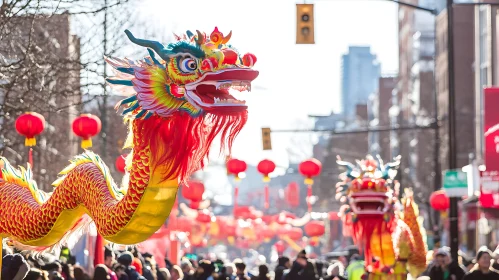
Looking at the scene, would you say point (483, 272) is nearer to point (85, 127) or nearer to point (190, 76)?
point (85, 127)

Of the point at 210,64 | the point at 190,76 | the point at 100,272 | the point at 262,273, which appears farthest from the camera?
the point at 262,273

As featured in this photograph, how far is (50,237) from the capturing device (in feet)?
43.1

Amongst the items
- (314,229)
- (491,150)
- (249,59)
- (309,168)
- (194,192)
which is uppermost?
(249,59)

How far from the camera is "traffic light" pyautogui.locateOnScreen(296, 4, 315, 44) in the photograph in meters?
22.9

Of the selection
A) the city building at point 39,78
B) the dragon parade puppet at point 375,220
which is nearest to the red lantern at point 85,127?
the city building at point 39,78

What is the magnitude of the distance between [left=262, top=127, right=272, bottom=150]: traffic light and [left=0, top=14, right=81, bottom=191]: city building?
5984 mm

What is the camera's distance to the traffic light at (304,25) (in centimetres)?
2289

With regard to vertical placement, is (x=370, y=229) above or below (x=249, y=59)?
below

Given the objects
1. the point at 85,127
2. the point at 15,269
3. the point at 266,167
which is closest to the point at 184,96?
the point at 15,269

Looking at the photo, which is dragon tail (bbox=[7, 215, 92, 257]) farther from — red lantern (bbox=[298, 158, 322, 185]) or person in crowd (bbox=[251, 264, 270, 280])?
red lantern (bbox=[298, 158, 322, 185])

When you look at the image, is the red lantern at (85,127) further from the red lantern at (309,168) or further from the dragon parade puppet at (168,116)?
the red lantern at (309,168)

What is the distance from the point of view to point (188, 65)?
1157 centimetres

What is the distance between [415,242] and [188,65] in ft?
38.6

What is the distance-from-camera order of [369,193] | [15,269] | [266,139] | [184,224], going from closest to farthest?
1. [15,269]
2. [369,193]
3. [266,139]
4. [184,224]
